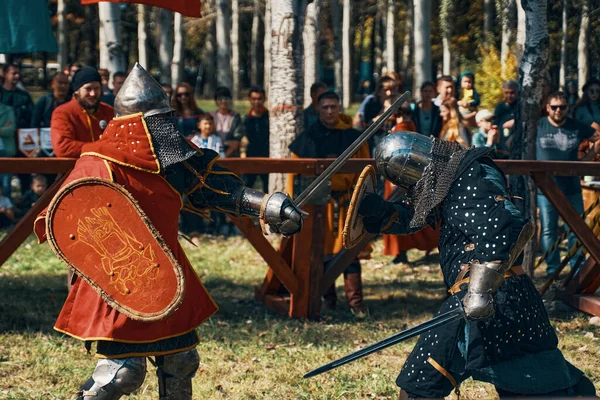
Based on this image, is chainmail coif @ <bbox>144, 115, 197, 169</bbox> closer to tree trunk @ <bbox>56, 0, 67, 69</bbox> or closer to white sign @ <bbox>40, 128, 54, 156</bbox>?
white sign @ <bbox>40, 128, 54, 156</bbox>

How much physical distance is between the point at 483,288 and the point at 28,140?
271 inches

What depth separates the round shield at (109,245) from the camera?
379 centimetres

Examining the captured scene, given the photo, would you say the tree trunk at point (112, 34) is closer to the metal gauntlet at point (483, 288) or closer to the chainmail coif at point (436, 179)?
the chainmail coif at point (436, 179)

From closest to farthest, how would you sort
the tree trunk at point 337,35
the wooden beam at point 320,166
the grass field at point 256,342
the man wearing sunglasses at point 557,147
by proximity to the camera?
the grass field at point 256,342 < the wooden beam at point 320,166 < the man wearing sunglasses at point 557,147 < the tree trunk at point 337,35

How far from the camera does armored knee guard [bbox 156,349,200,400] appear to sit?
4.05 metres

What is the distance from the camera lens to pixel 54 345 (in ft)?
19.6

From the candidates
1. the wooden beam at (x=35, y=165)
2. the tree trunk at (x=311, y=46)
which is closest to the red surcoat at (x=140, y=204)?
the wooden beam at (x=35, y=165)

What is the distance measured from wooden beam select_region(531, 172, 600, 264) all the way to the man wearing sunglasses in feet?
4.68

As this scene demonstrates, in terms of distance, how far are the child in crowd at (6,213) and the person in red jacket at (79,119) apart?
3.23m

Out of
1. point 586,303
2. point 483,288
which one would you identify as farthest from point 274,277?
point 483,288

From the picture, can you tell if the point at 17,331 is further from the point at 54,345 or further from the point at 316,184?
the point at 316,184

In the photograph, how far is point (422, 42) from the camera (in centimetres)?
1529

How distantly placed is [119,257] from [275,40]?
5.34 meters

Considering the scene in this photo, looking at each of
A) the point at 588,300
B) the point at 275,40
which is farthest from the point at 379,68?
the point at 588,300
